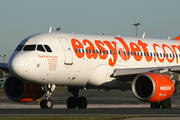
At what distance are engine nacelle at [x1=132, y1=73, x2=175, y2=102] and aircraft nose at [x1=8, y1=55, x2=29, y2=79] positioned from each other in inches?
250

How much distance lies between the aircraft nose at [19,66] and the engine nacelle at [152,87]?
20.9ft

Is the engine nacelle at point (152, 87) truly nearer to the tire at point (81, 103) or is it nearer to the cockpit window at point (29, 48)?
the tire at point (81, 103)

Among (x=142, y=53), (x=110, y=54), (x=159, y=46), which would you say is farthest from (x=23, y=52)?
(x=159, y=46)

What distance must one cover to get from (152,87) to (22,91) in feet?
27.6

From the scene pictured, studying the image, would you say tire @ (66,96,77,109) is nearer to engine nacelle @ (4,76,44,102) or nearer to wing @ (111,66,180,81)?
engine nacelle @ (4,76,44,102)


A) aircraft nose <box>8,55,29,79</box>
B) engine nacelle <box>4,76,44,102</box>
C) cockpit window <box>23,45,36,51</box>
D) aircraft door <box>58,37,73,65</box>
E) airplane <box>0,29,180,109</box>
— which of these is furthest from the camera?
engine nacelle <box>4,76,44,102</box>

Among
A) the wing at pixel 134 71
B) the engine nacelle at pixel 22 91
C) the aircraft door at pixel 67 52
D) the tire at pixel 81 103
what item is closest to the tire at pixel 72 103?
the tire at pixel 81 103

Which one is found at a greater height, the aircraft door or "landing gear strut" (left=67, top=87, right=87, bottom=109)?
the aircraft door

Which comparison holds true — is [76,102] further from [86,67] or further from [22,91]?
[86,67]

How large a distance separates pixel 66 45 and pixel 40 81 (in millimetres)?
2643

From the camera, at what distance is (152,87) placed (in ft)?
72.1

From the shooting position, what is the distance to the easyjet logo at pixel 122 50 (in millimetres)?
22547

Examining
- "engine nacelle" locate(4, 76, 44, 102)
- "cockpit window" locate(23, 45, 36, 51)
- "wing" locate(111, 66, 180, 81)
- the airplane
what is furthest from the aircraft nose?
"wing" locate(111, 66, 180, 81)

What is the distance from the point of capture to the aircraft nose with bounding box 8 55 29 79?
19359 mm
